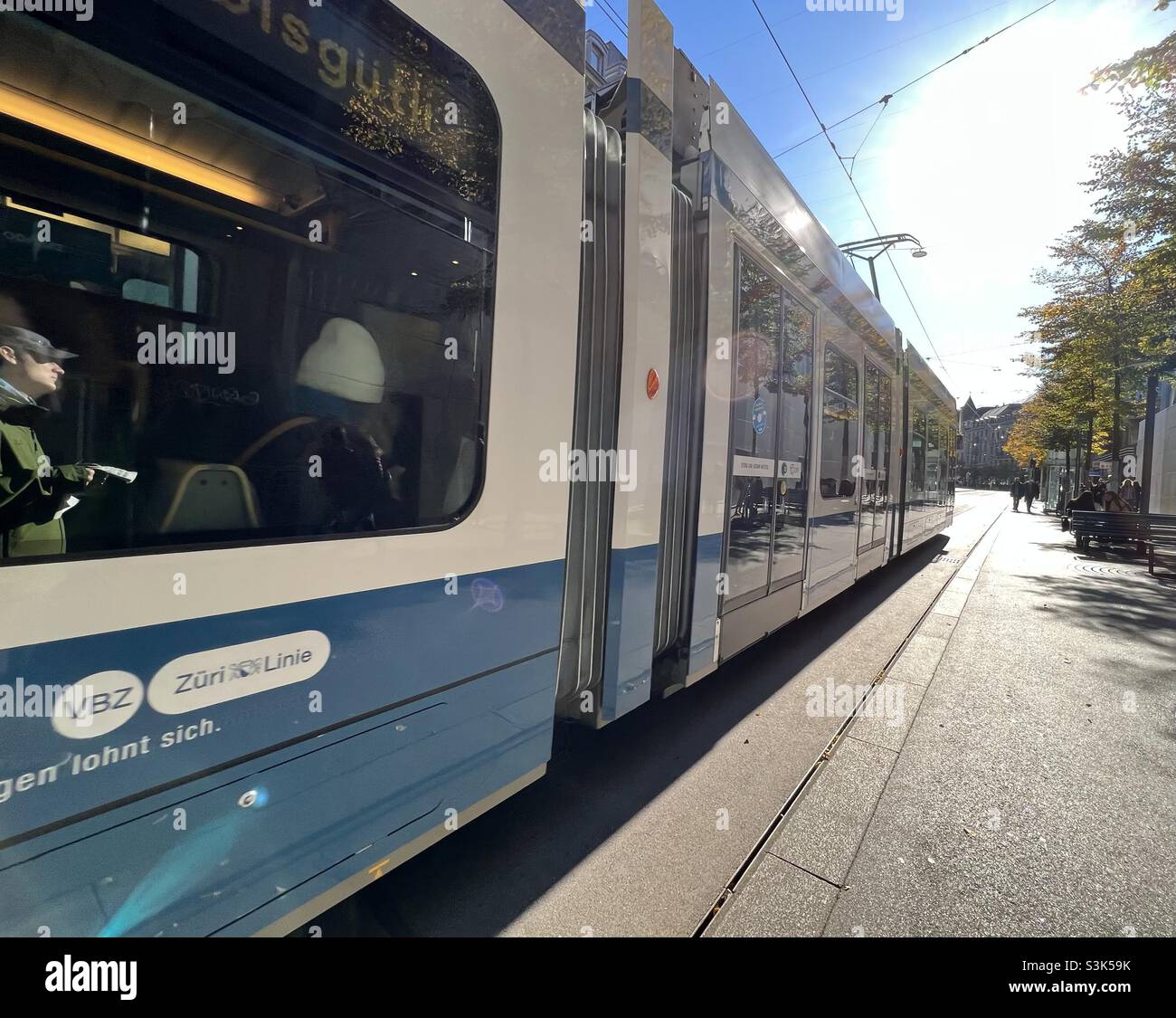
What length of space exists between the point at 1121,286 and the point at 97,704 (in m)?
19.2

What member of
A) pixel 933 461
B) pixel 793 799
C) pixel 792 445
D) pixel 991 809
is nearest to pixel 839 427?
pixel 792 445

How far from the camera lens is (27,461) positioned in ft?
3.97

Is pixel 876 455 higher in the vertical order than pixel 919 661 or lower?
higher

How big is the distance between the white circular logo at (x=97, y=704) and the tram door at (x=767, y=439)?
3.10 m

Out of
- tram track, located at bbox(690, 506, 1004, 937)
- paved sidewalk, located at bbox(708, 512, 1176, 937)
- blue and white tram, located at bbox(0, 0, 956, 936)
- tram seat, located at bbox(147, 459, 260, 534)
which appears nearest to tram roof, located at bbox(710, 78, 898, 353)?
blue and white tram, located at bbox(0, 0, 956, 936)

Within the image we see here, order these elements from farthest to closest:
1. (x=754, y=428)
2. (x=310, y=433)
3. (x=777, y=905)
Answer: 1. (x=754, y=428)
2. (x=777, y=905)
3. (x=310, y=433)

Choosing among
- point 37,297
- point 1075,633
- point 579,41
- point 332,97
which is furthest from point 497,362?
point 1075,633

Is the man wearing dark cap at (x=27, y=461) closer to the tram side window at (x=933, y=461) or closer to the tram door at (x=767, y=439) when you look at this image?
the tram door at (x=767, y=439)

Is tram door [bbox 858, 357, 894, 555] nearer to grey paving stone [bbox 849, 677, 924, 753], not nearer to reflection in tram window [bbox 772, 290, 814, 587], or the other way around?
reflection in tram window [bbox 772, 290, 814, 587]

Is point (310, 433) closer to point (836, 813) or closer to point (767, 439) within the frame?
point (836, 813)

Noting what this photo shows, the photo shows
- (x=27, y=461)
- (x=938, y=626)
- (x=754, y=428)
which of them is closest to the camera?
(x=27, y=461)

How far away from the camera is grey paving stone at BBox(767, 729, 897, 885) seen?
8.81 ft

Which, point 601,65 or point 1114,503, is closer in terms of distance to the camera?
point 601,65

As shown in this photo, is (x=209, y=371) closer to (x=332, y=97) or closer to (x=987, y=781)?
(x=332, y=97)
